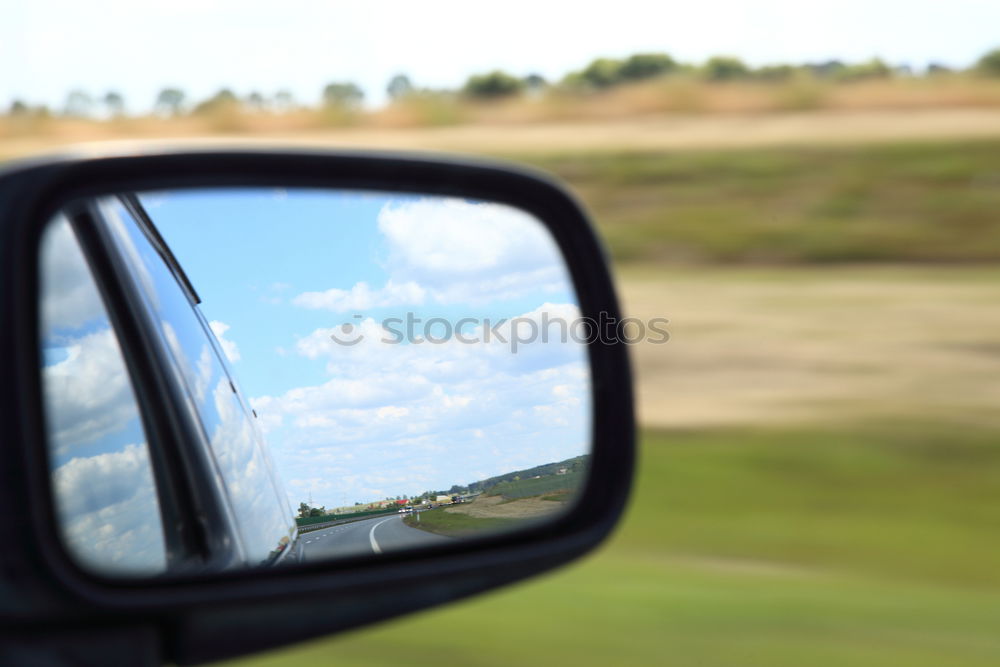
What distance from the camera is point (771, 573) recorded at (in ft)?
14.5

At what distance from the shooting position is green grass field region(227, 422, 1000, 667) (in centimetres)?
322

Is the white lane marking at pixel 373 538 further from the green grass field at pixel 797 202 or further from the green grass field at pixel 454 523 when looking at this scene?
the green grass field at pixel 797 202

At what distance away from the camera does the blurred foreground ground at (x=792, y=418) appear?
338cm

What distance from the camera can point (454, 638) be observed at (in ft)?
10.3

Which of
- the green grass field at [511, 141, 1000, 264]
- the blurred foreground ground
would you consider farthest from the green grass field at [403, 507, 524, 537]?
the green grass field at [511, 141, 1000, 264]

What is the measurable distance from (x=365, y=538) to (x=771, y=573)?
3146mm

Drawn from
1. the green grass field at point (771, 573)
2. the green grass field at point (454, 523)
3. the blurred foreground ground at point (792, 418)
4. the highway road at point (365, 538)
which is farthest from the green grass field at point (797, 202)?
the highway road at point (365, 538)

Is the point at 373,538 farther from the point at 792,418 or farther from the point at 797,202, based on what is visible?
the point at 797,202

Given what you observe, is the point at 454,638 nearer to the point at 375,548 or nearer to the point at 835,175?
the point at 375,548

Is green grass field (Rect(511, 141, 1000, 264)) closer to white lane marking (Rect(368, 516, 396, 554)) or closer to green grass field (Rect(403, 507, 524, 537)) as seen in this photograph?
green grass field (Rect(403, 507, 524, 537))

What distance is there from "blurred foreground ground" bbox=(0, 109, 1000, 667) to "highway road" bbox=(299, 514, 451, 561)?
102mm

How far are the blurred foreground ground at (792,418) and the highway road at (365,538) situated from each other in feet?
0.33

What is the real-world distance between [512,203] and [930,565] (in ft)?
10.9

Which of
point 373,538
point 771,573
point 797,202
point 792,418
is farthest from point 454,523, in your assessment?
point 797,202
